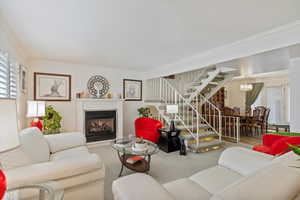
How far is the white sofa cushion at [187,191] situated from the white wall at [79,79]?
12.6ft

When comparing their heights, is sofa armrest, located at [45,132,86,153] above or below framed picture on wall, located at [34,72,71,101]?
below

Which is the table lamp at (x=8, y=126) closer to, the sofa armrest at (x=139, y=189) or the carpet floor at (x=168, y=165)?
the sofa armrest at (x=139, y=189)

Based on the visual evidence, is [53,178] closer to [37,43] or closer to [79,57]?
[37,43]

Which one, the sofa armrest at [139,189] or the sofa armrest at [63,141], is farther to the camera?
the sofa armrest at [63,141]

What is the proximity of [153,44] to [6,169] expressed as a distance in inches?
104

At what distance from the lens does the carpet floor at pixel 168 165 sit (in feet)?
8.01

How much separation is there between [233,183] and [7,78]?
3283 mm

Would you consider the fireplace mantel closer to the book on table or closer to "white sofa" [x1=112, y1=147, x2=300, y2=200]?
the book on table

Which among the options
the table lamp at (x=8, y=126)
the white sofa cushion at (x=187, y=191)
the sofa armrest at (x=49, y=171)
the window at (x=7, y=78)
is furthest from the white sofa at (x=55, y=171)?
the window at (x=7, y=78)

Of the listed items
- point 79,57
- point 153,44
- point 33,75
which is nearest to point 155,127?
point 153,44

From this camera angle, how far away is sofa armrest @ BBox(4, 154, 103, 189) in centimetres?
124

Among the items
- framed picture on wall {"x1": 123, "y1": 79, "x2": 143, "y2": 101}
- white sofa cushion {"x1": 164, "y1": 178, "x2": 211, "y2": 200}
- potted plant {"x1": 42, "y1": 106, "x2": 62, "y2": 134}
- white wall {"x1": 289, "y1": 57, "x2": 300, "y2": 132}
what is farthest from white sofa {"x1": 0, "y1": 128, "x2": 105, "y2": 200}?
white wall {"x1": 289, "y1": 57, "x2": 300, "y2": 132}

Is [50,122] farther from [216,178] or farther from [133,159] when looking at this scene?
[216,178]

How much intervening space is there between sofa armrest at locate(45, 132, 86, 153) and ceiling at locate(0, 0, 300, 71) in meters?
1.72
